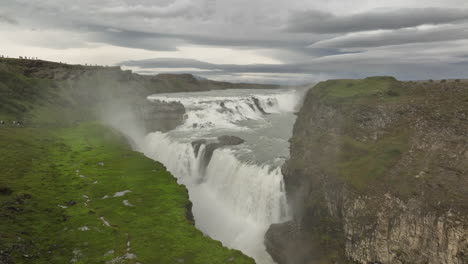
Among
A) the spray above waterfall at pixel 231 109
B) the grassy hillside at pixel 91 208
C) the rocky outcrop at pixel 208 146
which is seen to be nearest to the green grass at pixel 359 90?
the rocky outcrop at pixel 208 146

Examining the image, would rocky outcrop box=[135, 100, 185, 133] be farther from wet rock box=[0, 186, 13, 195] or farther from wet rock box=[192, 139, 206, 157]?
wet rock box=[0, 186, 13, 195]

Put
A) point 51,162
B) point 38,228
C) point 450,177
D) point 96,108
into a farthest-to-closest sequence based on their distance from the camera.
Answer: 1. point 96,108
2. point 51,162
3. point 38,228
4. point 450,177

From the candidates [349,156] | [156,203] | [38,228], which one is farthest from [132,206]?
[349,156]

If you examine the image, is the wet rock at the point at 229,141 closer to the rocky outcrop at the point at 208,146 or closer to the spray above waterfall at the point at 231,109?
the rocky outcrop at the point at 208,146

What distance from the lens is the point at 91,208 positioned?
29922 mm

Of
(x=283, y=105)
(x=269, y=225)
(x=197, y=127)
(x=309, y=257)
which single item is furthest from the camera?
(x=283, y=105)

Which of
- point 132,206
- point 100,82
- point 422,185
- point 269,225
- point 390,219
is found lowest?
point 269,225

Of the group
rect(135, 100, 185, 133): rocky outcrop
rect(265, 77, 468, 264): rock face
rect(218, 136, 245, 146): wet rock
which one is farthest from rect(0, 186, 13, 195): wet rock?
rect(135, 100, 185, 133): rocky outcrop

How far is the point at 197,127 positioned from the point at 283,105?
49666 mm

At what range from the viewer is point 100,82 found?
131 meters

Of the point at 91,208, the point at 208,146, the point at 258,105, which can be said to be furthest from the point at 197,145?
the point at 258,105

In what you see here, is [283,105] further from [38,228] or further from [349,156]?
[38,228]

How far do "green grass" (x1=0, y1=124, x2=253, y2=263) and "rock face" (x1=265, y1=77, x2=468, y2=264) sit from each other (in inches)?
330

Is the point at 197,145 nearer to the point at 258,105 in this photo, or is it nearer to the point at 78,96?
the point at 258,105
